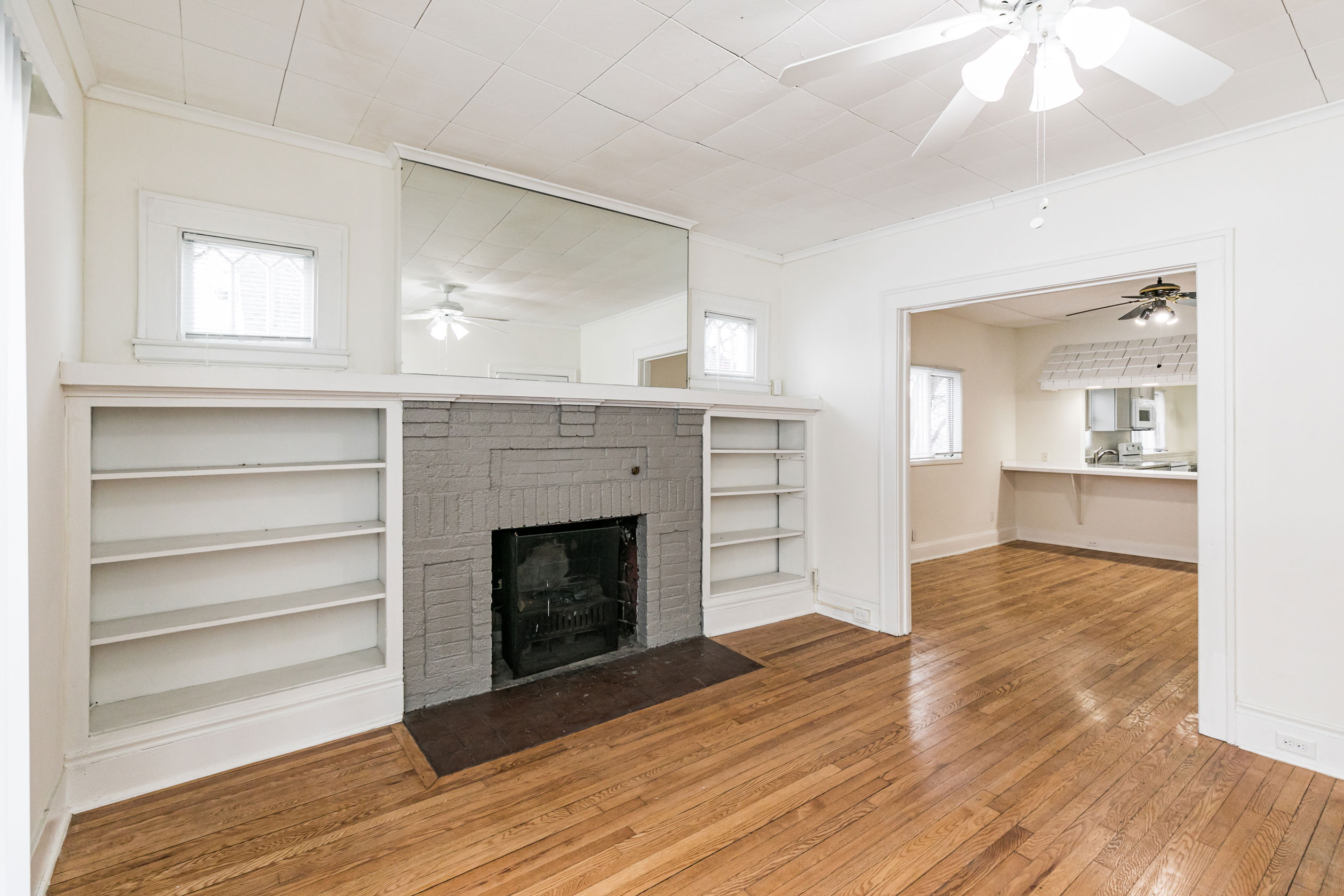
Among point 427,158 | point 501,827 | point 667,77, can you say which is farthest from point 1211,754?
point 427,158

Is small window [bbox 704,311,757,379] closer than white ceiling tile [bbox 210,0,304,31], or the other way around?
white ceiling tile [bbox 210,0,304,31]

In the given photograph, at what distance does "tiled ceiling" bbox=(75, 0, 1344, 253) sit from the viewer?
200 cm

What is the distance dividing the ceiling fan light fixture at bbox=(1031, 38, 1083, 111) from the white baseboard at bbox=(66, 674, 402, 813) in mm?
3357

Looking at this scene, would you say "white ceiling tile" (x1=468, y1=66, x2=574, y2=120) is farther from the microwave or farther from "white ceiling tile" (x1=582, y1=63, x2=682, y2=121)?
the microwave

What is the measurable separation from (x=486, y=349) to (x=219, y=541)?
1.45 meters

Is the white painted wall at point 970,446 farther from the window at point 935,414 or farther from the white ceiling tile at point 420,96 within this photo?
the white ceiling tile at point 420,96

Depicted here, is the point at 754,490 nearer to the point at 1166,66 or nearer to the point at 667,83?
the point at 667,83

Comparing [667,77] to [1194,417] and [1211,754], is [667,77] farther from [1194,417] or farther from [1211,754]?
[1194,417]

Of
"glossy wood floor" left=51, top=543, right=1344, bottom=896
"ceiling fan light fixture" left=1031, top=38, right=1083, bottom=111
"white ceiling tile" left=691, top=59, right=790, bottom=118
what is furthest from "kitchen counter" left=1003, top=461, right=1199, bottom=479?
"white ceiling tile" left=691, top=59, right=790, bottom=118

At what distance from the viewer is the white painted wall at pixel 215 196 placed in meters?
2.44

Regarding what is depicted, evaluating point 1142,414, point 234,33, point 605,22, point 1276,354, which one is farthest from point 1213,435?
point 1142,414

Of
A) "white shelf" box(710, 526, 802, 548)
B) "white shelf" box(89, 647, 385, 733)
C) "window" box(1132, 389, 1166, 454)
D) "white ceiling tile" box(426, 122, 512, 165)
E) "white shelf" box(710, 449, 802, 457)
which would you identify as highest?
"white ceiling tile" box(426, 122, 512, 165)

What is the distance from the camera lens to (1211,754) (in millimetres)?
2629

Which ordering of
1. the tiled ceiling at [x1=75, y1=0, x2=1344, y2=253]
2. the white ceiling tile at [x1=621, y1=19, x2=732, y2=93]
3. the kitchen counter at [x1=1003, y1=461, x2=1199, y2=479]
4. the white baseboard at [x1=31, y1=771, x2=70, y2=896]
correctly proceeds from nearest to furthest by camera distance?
1. the white baseboard at [x1=31, y1=771, x2=70, y2=896]
2. the tiled ceiling at [x1=75, y1=0, x2=1344, y2=253]
3. the white ceiling tile at [x1=621, y1=19, x2=732, y2=93]
4. the kitchen counter at [x1=1003, y1=461, x2=1199, y2=479]
